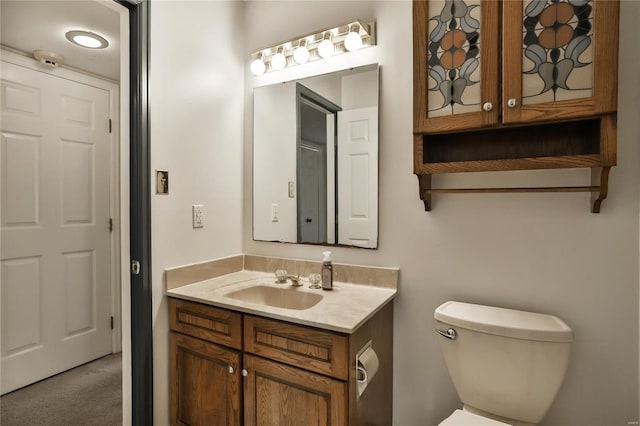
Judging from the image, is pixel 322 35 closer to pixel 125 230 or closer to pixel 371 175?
pixel 371 175

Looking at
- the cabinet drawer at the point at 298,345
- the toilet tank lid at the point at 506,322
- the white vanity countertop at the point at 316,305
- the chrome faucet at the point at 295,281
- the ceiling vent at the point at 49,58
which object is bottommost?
the cabinet drawer at the point at 298,345

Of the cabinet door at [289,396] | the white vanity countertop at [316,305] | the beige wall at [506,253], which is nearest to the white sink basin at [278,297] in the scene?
the white vanity countertop at [316,305]

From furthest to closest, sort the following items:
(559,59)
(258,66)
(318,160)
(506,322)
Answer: (258,66) → (318,160) → (506,322) → (559,59)

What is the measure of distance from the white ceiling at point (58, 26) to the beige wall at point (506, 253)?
3.64 ft

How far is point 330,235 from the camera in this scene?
1853 millimetres

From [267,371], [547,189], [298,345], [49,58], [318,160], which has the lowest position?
[267,371]

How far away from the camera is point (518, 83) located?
1217 millimetres

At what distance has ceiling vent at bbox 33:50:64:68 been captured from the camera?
7.36 ft

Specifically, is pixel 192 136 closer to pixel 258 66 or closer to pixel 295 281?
pixel 258 66

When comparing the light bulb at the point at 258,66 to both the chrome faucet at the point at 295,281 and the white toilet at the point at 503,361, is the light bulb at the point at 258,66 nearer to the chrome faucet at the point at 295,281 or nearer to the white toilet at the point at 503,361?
the chrome faucet at the point at 295,281

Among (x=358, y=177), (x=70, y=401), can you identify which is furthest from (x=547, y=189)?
(x=70, y=401)

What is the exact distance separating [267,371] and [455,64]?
4.51ft

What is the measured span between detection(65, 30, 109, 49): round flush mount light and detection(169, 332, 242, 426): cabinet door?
1.81 metres

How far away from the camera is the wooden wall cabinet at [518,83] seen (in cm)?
113
